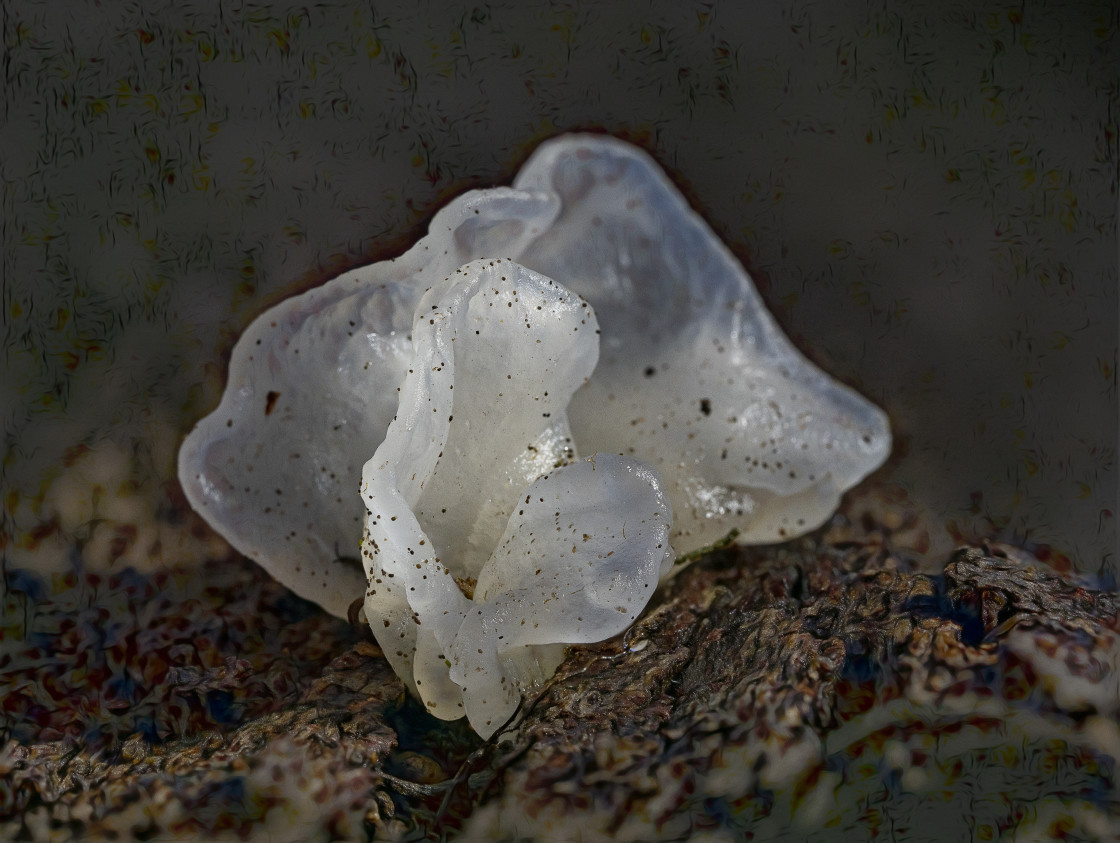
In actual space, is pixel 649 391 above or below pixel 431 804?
above

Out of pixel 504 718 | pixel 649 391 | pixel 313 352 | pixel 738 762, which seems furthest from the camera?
pixel 649 391

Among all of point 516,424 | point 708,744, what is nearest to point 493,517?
point 516,424

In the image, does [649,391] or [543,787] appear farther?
[649,391]

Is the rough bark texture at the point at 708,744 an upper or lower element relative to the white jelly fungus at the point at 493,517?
lower

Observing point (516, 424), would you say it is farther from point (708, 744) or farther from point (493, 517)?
point (708, 744)

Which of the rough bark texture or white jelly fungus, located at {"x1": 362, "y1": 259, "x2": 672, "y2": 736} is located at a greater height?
white jelly fungus, located at {"x1": 362, "y1": 259, "x2": 672, "y2": 736}

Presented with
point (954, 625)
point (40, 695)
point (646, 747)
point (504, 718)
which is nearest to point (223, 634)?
point (40, 695)

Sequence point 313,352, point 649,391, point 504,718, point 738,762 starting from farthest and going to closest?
point 649,391, point 313,352, point 504,718, point 738,762

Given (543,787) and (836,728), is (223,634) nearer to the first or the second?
(543,787)
